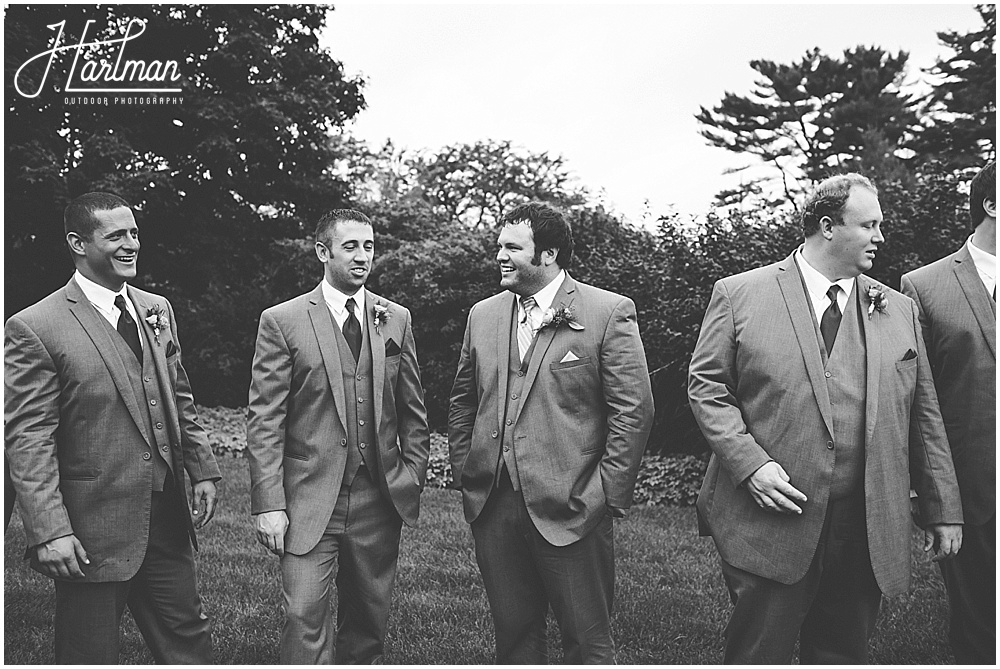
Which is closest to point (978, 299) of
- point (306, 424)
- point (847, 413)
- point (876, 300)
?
point (876, 300)

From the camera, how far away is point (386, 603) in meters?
4.25

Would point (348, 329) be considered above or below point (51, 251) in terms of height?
below

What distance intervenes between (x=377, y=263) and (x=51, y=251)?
6.11 m

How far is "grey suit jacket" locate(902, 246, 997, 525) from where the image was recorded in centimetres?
393

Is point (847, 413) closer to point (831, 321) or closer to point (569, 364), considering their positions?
point (831, 321)

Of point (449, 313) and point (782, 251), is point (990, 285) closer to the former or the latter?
Result: point (782, 251)

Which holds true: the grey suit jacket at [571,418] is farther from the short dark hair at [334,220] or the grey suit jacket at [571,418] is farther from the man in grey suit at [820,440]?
the short dark hair at [334,220]

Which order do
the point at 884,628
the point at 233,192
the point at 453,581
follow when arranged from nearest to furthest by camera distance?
the point at 884,628 < the point at 453,581 < the point at 233,192

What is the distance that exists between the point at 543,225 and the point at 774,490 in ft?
5.17

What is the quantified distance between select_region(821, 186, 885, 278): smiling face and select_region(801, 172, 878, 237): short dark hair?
18mm

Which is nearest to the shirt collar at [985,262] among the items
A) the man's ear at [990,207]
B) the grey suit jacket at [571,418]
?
the man's ear at [990,207]

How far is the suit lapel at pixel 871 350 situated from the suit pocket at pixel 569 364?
1.17 metres

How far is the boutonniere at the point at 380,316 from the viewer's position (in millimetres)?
4305

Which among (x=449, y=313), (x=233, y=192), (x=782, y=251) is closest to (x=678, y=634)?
(x=782, y=251)
